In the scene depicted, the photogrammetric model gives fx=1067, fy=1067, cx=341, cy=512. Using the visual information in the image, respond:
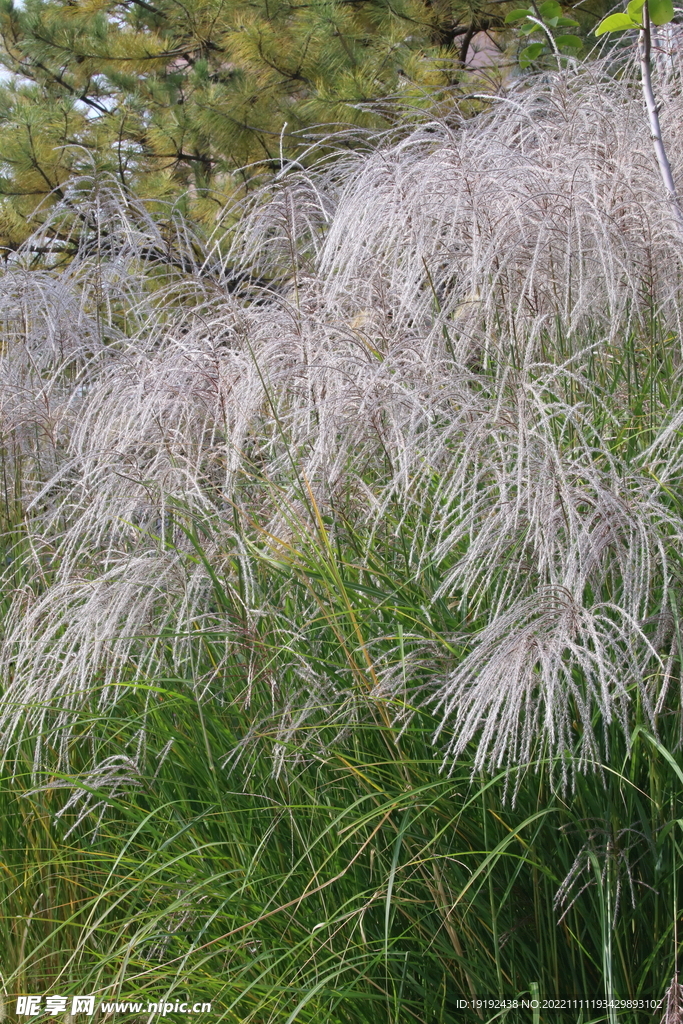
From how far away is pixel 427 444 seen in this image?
2.27 metres

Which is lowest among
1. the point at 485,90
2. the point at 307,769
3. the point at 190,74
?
the point at 307,769

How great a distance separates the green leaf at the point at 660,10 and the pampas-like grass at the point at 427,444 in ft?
1.16

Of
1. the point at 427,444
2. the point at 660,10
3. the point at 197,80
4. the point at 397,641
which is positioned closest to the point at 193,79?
the point at 197,80

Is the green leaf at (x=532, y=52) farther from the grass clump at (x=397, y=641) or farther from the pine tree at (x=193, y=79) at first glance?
the pine tree at (x=193, y=79)

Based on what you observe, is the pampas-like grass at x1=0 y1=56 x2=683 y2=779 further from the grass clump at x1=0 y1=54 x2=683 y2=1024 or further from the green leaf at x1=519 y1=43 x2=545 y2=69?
the green leaf at x1=519 y1=43 x2=545 y2=69

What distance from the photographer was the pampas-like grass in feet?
6.32

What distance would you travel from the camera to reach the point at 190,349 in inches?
111

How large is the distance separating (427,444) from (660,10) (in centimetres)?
125

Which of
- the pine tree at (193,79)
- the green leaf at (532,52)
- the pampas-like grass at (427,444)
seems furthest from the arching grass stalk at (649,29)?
the pine tree at (193,79)

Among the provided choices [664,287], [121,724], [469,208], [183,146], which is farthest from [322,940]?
[183,146]

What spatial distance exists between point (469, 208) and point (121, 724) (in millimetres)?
1588

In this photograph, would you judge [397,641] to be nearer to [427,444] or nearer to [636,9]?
[427,444]

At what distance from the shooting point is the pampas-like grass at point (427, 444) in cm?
193

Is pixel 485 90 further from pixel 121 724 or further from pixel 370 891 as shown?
pixel 370 891
